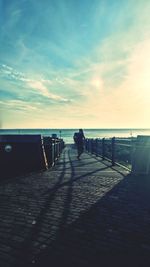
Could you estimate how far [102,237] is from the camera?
3.44 meters

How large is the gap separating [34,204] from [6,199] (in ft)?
2.84

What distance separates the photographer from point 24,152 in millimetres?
10414

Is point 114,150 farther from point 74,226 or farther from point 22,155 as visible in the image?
point 74,226

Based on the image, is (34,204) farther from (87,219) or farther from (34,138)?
(34,138)

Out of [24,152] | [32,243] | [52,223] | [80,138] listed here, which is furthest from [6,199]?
[80,138]

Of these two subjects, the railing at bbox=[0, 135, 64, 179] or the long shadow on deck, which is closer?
the long shadow on deck

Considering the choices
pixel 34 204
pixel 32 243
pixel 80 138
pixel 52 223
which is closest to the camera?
pixel 32 243

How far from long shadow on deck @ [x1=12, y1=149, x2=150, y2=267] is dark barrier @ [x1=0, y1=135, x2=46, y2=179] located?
521 cm

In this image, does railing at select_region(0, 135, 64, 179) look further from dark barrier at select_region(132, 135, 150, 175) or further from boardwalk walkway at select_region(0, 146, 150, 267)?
dark barrier at select_region(132, 135, 150, 175)

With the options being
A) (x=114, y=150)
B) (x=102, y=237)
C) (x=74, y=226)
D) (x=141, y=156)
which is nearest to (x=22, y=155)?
(x=114, y=150)

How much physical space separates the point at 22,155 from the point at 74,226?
23.2ft

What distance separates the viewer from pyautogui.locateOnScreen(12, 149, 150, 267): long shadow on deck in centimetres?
282

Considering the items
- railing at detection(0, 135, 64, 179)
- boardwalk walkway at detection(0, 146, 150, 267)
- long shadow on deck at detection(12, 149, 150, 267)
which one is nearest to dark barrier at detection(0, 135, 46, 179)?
railing at detection(0, 135, 64, 179)

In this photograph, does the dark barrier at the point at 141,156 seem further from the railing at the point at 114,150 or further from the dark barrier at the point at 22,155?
the dark barrier at the point at 22,155
